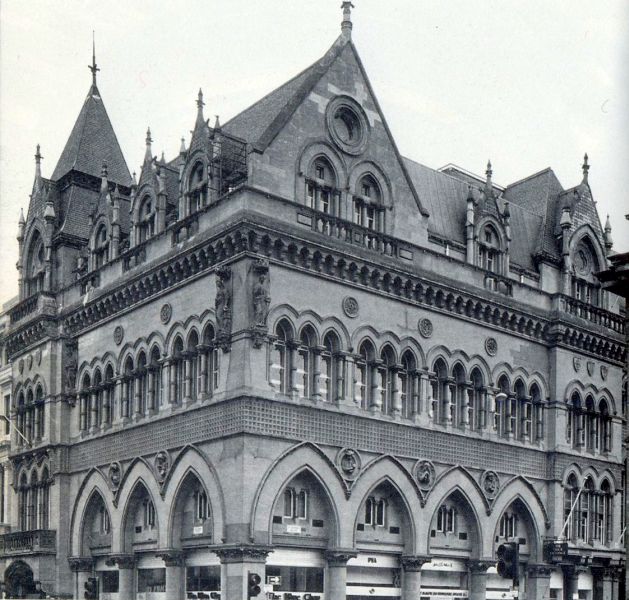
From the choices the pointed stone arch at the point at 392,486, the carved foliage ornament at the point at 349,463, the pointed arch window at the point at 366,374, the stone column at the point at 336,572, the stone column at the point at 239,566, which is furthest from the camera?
the pointed arch window at the point at 366,374

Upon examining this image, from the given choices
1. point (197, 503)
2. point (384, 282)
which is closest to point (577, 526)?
point (384, 282)

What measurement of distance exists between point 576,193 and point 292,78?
47.5 feet

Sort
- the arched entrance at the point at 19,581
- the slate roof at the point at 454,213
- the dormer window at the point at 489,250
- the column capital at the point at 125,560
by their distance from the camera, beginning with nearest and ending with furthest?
1. the column capital at the point at 125,560
2. the arched entrance at the point at 19,581
3. the dormer window at the point at 489,250
4. the slate roof at the point at 454,213

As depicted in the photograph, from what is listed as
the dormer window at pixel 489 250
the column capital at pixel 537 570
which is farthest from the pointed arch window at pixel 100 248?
the column capital at pixel 537 570

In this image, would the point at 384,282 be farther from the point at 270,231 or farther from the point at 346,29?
the point at 346,29

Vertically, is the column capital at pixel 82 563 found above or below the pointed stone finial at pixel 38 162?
below

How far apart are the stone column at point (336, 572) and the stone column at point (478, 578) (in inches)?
265

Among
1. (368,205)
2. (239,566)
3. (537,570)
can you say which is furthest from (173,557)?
(537,570)

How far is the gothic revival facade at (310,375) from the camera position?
33000 mm

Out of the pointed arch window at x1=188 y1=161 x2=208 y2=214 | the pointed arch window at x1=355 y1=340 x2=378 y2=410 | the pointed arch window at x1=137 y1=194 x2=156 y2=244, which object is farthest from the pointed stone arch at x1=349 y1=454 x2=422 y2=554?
the pointed arch window at x1=137 y1=194 x2=156 y2=244

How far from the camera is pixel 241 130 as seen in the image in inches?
1564

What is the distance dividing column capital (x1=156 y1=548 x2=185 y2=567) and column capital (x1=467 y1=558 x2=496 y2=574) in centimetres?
1051

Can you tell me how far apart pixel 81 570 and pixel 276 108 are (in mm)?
18335

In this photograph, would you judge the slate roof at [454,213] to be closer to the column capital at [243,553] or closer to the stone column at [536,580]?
the stone column at [536,580]
